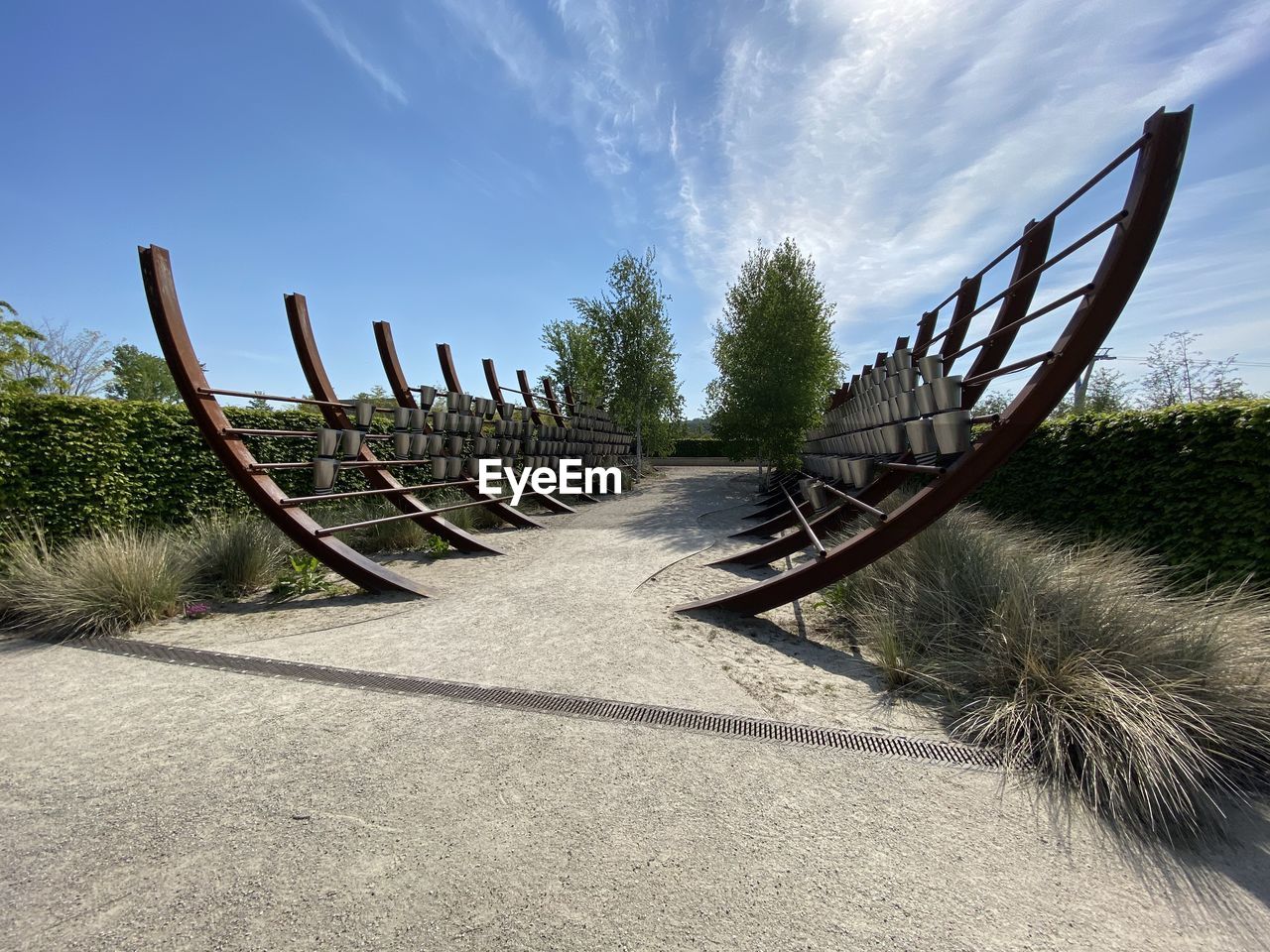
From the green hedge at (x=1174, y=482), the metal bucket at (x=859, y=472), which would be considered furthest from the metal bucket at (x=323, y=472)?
the green hedge at (x=1174, y=482)

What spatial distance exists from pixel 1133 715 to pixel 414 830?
3239 mm

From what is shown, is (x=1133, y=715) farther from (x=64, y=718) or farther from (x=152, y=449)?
(x=152, y=449)

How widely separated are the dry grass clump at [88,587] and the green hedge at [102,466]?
1.45ft

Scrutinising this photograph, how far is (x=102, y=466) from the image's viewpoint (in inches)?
219

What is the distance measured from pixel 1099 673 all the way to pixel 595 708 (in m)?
2.61

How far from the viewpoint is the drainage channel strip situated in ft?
8.71

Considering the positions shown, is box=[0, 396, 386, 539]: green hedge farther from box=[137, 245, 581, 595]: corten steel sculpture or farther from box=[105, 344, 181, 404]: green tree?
box=[105, 344, 181, 404]: green tree

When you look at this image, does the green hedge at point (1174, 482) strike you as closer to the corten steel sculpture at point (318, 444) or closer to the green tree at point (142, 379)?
the corten steel sculpture at point (318, 444)

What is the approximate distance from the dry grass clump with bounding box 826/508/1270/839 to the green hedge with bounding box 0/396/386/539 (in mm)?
7600

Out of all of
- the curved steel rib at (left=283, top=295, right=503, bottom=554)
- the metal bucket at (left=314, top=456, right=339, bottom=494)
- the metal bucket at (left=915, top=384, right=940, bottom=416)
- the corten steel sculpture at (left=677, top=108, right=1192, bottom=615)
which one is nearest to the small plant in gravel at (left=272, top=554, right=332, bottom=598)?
the metal bucket at (left=314, top=456, right=339, bottom=494)

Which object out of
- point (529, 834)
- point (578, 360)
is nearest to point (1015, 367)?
point (529, 834)

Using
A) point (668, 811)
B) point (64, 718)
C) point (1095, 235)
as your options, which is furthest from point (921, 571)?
point (64, 718)

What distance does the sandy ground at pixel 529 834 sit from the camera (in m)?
1.64

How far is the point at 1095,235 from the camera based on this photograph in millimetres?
2938
